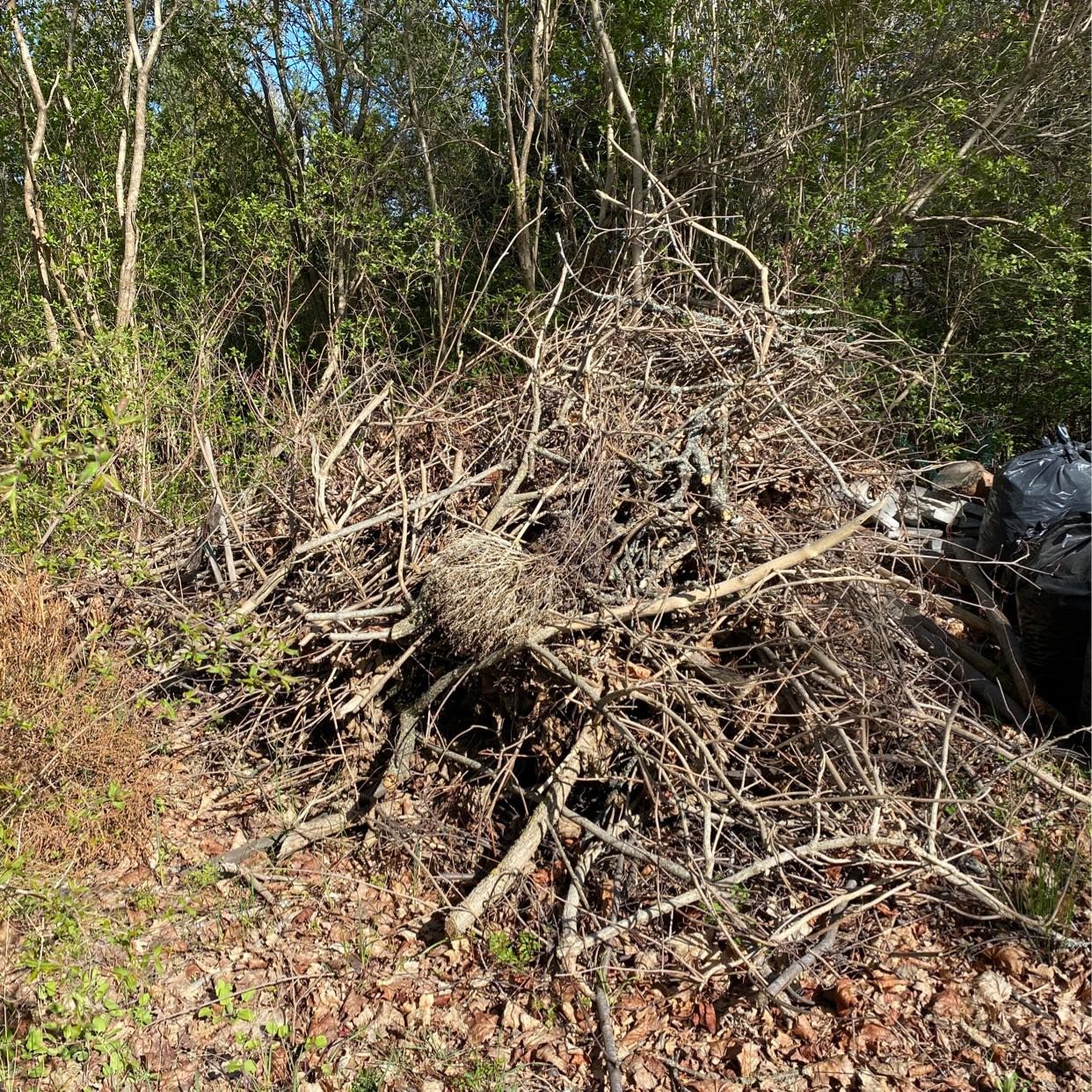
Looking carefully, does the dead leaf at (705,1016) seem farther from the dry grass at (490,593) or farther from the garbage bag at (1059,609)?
the garbage bag at (1059,609)

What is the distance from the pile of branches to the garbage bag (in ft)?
0.91

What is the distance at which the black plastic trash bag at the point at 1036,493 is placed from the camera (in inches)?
174

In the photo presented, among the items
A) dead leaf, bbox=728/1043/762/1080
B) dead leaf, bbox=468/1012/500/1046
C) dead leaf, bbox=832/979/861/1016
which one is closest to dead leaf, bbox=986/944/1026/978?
dead leaf, bbox=832/979/861/1016

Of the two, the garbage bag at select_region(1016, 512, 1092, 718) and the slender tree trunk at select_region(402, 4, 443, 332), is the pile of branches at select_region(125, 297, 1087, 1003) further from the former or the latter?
the slender tree trunk at select_region(402, 4, 443, 332)

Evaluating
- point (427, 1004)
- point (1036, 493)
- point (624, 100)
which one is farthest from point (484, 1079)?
point (624, 100)

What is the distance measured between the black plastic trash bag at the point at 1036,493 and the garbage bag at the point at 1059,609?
10.4 inches

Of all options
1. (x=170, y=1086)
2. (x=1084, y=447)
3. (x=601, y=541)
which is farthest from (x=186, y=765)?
(x=1084, y=447)

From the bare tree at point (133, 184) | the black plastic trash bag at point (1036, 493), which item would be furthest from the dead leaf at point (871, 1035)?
the bare tree at point (133, 184)

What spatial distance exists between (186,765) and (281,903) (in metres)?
0.89

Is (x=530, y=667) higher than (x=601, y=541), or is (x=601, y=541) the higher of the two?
(x=601, y=541)

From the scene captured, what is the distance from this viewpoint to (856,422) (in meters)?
4.39

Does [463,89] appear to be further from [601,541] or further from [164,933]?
[164,933]

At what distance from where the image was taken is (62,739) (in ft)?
10.9

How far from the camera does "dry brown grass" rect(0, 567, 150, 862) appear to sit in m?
3.25
